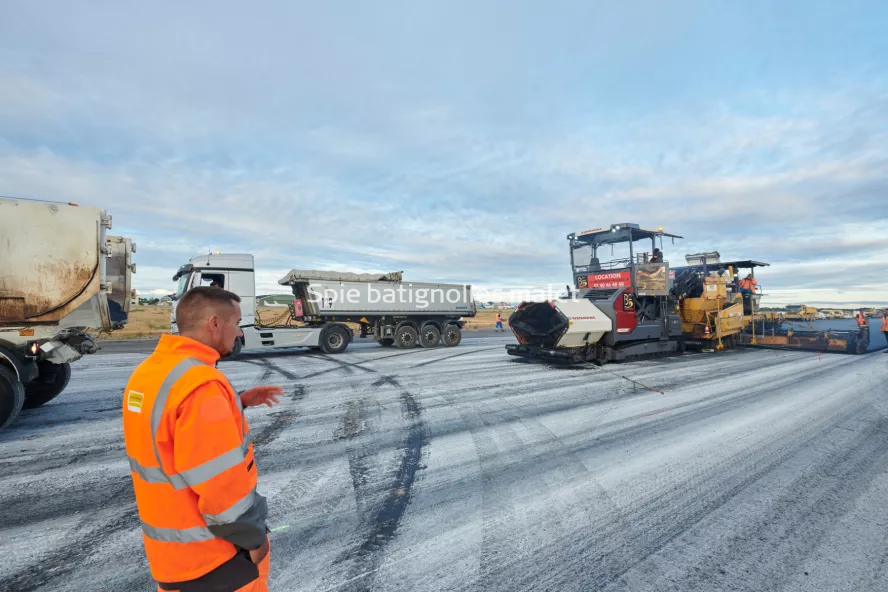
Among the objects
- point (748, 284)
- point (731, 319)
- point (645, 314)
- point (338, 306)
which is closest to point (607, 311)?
point (645, 314)

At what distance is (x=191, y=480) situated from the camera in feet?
4.67

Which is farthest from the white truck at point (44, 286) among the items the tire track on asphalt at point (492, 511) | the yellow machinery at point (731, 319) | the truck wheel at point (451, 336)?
the yellow machinery at point (731, 319)

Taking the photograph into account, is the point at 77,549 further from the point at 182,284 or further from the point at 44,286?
the point at 182,284

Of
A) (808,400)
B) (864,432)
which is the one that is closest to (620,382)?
(808,400)

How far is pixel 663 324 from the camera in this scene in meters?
11.6

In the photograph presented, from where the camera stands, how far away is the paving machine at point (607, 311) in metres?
10.2

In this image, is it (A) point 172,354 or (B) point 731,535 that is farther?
(B) point 731,535

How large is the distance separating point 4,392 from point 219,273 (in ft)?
26.1

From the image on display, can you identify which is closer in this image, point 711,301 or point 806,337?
point 711,301

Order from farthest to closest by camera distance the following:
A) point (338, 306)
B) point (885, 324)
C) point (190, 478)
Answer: point (338, 306), point (885, 324), point (190, 478)

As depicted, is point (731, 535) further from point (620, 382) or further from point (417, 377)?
point (417, 377)

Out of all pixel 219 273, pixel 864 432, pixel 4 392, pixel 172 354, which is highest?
pixel 219 273

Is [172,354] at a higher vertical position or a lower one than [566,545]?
higher

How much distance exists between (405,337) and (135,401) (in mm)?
14864
